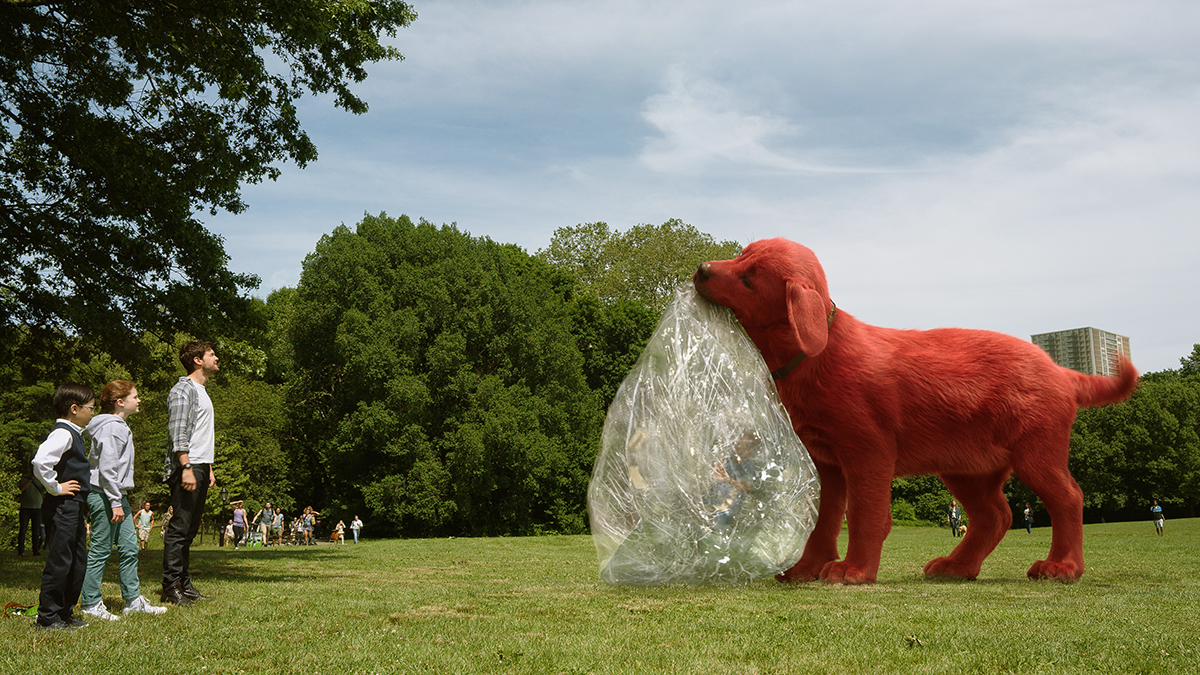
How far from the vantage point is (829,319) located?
8648 millimetres

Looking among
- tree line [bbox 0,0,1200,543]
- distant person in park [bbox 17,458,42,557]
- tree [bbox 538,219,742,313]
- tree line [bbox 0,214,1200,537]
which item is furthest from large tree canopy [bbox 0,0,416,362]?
tree [bbox 538,219,742,313]

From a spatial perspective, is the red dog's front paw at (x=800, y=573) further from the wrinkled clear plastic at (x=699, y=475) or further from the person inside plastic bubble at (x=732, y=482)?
the person inside plastic bubble at (x=732, y=482)

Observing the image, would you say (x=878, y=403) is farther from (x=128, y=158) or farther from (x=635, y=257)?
(x=635, y=257)

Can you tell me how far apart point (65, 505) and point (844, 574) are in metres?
6.81

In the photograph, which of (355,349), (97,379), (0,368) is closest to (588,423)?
(355,349)

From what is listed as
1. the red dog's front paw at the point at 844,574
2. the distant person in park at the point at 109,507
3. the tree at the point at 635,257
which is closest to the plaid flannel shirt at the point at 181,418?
the distant person in park at the point at 109,507

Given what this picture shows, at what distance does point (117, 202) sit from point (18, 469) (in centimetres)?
2893

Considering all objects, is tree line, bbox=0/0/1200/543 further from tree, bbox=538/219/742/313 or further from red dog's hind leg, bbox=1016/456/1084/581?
red dog's hind leg, bbox=1016/456/1084/581

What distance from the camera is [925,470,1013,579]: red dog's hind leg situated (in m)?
9.48

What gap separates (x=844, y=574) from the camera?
834cm

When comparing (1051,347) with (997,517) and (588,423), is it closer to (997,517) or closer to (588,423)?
(588,423)

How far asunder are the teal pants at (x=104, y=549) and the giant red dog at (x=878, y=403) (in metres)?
5.61

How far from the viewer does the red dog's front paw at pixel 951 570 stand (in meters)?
9.47

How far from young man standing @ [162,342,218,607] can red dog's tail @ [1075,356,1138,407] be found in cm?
885
